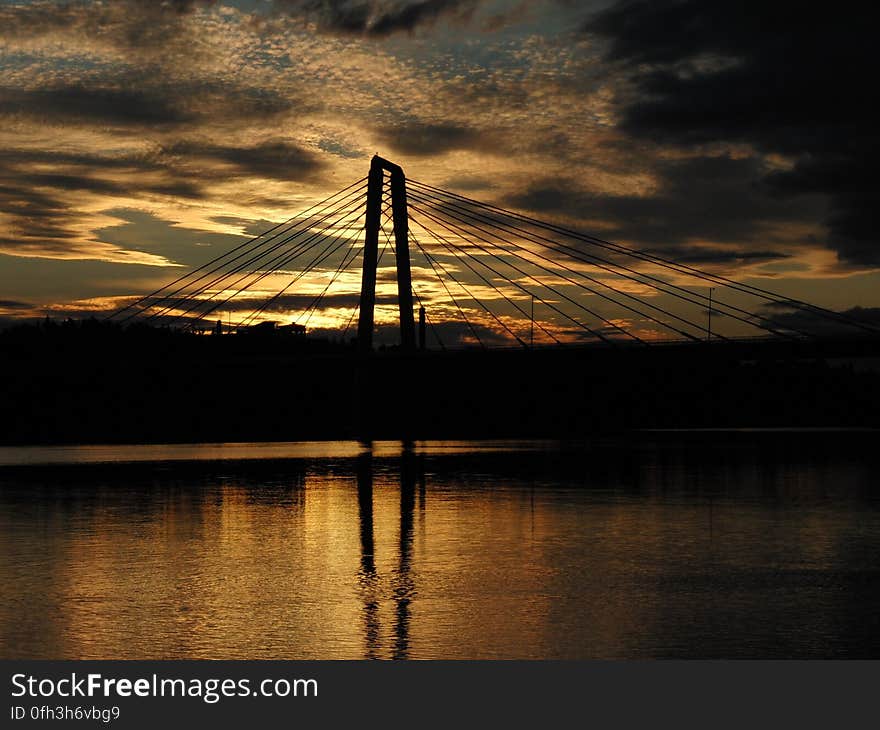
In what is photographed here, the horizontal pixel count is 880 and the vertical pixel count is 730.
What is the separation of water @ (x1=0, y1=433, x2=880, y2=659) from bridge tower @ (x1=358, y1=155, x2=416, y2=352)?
34.9 m

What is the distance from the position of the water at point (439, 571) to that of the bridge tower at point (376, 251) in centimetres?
3490

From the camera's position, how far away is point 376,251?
71562 mm

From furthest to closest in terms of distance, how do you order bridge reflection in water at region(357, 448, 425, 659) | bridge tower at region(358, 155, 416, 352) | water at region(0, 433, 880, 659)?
bridge tower at region(358, 155, 416, 352)
water at region(0, 433, 880, 659)
bridge reflection in water at region(357, 448, 425, 659)

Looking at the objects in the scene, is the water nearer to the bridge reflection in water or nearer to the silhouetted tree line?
the bridge reflection in water

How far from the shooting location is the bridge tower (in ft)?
224

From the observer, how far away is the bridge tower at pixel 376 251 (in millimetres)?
68375

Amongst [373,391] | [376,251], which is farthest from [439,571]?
[373,391]

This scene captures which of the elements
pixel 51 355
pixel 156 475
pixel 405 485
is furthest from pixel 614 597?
pixel 51 355

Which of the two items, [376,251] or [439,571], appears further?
[376,251]

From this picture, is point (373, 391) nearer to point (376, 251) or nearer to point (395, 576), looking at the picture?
point (376, 251)

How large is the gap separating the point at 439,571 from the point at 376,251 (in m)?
56.9

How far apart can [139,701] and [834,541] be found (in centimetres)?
1402

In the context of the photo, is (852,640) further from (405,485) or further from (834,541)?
(405,485)

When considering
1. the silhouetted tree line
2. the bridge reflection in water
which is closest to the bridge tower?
the silhouetted tree line
